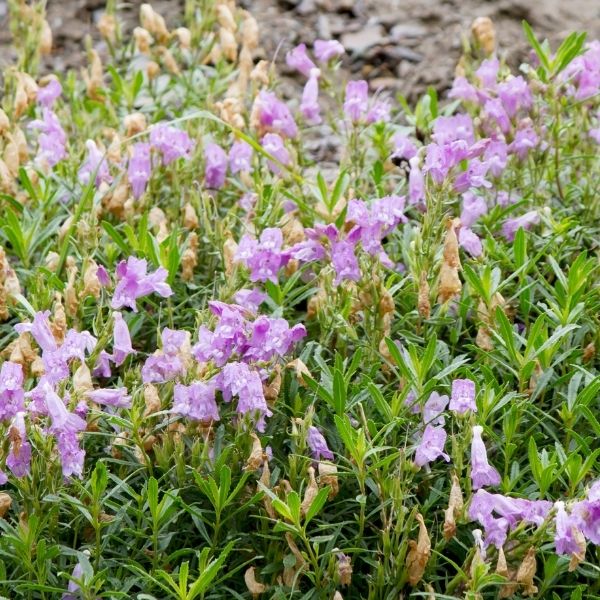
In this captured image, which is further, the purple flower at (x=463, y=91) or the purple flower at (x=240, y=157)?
the purple flower at (x=463, y=91)

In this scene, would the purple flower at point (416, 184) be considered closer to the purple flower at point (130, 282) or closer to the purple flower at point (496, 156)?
the purple flower at point (496, 156)

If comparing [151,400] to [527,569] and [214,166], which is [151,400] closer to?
[527,569]

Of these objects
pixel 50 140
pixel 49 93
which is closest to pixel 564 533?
pixel 50 140

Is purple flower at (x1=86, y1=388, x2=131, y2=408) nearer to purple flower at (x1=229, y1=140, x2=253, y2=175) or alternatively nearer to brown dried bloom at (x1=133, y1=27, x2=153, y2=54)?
purple flower at (x1=229, y1=140, x2=253, y2=175)

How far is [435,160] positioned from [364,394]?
0.64 m

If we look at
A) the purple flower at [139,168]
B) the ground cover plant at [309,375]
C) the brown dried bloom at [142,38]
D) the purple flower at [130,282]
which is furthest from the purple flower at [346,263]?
the brown dried bloom at [142,38]

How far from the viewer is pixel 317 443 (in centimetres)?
287

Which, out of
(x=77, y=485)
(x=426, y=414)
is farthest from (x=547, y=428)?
(x=77, y=485)

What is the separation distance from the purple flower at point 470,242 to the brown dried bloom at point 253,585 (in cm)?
117

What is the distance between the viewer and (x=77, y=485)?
108 inches

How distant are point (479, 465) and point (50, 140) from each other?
219cm

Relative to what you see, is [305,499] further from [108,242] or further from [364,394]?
[108,242]

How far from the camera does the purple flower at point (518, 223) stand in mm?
3703

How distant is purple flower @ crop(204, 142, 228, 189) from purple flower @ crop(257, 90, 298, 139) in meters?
0.21
